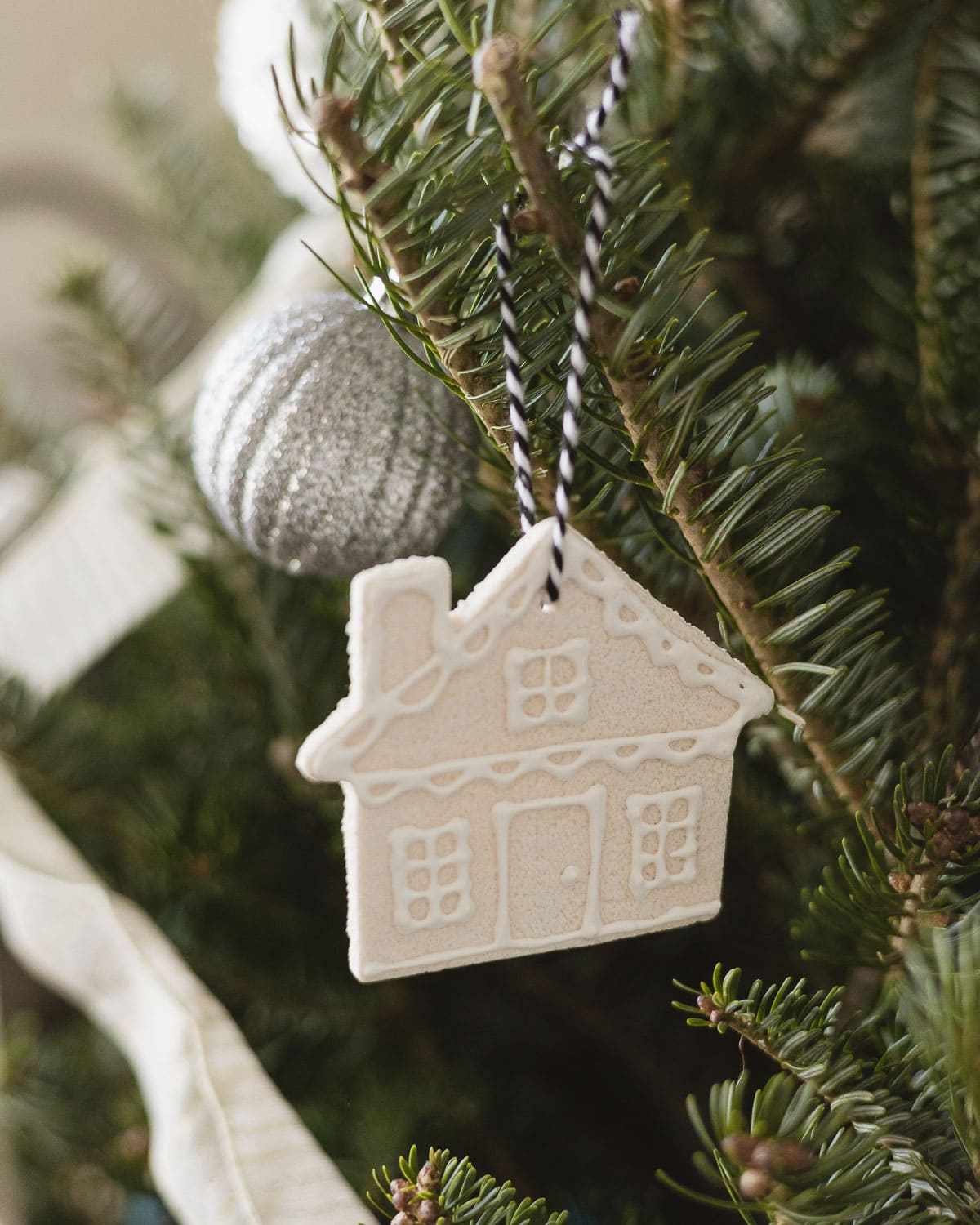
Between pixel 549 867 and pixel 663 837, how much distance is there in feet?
0.11

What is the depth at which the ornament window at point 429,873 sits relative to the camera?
0.28 metres

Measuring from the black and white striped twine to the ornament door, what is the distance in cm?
6

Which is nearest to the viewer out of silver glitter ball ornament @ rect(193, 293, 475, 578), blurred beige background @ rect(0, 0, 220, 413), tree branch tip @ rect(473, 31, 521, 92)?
tree branch tip @ rect(473, 31, 521, 92)

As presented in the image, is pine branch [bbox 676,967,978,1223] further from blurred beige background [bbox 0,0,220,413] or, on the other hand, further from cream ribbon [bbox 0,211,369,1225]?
blurred beige background [bbox 0,0,220,413]

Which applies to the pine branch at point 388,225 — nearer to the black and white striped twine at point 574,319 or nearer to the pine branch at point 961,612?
the black and white striped twine at point 574,319

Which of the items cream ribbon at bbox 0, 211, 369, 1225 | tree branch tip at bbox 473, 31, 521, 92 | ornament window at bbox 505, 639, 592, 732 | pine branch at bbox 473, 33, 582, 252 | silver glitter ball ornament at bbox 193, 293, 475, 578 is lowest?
cream ribbon at bbox 0, 211, 369, 1225

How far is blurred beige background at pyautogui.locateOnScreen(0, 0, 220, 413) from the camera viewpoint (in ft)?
3.07

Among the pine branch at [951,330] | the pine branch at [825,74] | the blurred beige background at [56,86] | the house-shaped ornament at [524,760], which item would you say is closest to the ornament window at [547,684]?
the house-shaped ornament at [524,760]

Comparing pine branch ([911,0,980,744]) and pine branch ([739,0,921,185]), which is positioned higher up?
pine branch ([739,0,921,185])

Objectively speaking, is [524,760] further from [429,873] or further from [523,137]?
[523,137]

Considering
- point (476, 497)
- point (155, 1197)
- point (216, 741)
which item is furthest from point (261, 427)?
point (155, 1197)

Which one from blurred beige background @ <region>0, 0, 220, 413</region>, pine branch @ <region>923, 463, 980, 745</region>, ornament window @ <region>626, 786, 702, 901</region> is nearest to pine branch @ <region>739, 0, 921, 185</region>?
pine branch @ <region>923, 463, 980, 745</region>

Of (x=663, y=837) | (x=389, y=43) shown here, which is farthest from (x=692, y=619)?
(x=389, y=43)

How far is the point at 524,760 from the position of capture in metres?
0.28
